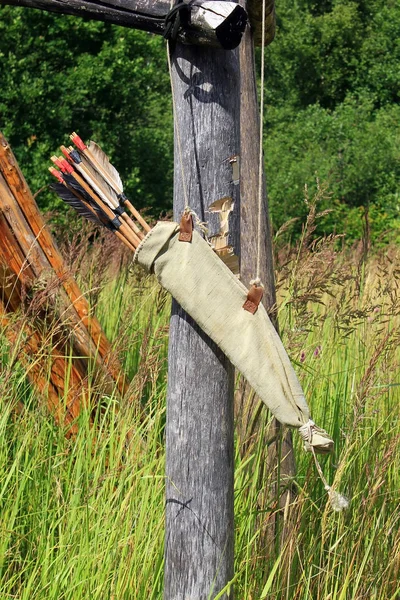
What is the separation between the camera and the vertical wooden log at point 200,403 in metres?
1.88

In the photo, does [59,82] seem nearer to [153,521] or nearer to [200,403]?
[153,521]

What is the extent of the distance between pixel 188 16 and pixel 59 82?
31.7 ft

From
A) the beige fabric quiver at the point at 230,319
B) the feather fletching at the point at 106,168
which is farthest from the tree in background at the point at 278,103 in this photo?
the beige fabric quiver at the point at 230,319

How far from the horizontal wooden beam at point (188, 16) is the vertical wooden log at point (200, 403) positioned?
0.24 feet

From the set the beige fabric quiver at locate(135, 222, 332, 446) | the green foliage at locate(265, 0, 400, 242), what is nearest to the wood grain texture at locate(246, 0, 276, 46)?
the beige fabric quiver at locate(135, 222, 332, 446)

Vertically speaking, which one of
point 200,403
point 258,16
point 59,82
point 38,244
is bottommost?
point 200,403

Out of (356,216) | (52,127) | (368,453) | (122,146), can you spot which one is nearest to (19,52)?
(52,127)

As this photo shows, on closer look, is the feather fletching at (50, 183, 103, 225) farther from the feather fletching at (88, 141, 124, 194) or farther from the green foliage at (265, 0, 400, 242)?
the green foliage at (265, 0, 400, 242)

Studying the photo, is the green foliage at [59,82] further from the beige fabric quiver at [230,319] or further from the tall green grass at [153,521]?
the beige fabric quiver at [230,319]

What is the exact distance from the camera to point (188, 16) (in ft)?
5.83

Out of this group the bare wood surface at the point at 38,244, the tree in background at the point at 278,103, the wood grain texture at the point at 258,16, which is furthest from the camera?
the tree in background at the point at 278,103

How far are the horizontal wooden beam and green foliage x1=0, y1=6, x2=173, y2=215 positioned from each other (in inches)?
330

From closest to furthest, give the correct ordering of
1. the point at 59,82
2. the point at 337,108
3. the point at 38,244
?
1. the point at 38,244
2. the point at 59,82
3. the point at 337,108

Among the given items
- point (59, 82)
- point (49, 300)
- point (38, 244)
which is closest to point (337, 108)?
point (59, 82)
